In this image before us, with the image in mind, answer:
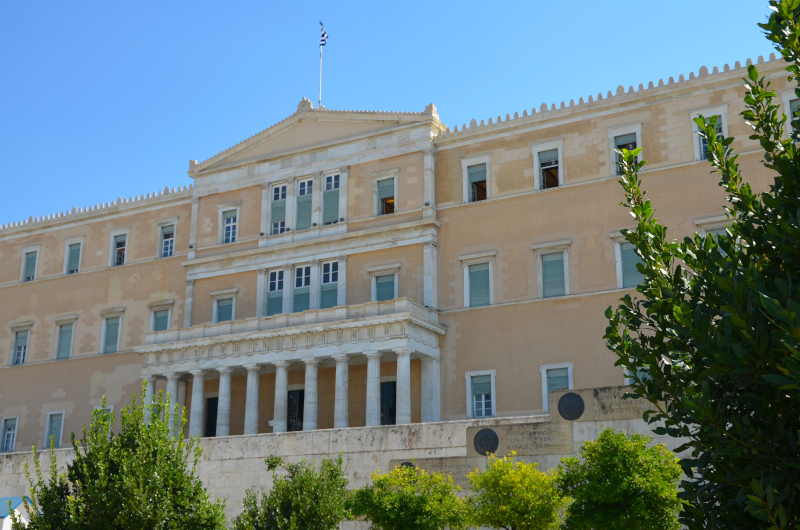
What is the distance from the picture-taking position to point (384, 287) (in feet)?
113

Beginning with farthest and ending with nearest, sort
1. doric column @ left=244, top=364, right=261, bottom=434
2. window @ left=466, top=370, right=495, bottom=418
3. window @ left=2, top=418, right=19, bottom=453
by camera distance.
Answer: window @ left=2, top=418, right=19, bottom=453
doric column @ left=244, top=364, right=261, bottom=434
window @ left=466, top=370, right=495, bottom=418

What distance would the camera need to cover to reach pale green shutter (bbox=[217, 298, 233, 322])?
37.3 metres

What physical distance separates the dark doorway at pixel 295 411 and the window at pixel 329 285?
11.5 ft

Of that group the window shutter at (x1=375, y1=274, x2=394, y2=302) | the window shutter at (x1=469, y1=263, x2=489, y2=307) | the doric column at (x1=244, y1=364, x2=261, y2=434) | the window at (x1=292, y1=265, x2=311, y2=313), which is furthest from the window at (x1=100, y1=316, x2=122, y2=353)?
the window shutter at (x1=469, y1=263, x2=489, y2=307)

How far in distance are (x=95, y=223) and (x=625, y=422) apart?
3084 cm

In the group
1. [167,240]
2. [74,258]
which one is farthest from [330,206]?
[74,258]

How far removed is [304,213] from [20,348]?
16654 mm

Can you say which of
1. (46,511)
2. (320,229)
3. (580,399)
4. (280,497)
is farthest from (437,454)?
(320,229)

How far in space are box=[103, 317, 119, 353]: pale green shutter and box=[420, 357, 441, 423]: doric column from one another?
51.3ft

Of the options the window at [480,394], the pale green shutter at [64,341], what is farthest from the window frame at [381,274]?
the pale green shutter at [64,341]

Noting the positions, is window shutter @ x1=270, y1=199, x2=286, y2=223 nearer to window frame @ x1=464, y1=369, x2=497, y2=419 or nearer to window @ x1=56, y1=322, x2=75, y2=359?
window frame @ x1=464, y1=369, x2=497, y2=419

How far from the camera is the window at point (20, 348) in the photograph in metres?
42.8

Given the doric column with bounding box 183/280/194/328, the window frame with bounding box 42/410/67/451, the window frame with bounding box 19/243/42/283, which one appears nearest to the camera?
the doric column with bounding box 183/280/194/328

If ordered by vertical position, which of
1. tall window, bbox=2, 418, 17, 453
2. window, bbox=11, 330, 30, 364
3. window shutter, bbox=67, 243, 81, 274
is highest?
window shutter, bbox=67, 243, 81, 274
